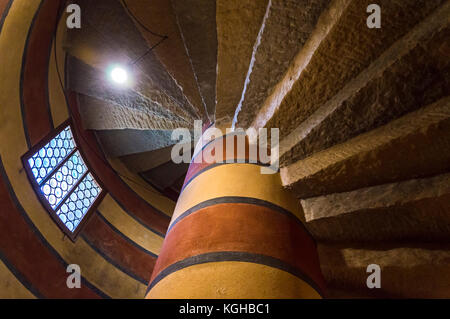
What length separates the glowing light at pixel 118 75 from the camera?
427 cm

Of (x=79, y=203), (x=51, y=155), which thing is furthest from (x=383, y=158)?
(x=79, y=203)

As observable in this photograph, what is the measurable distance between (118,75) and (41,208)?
2218 mm

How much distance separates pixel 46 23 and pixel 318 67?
3614mm

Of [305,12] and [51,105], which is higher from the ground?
→ [51,105]

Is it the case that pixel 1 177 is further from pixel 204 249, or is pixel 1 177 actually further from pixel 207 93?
pixel 204 249

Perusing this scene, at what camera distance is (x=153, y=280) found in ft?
5.26

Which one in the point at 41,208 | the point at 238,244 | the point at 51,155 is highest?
the point at 51,155

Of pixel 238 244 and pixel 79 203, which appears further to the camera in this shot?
pixel 79 203

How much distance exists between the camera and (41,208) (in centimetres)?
430

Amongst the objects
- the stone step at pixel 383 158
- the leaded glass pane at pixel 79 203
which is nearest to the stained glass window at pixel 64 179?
the leaded glass pane at pixel 79 203

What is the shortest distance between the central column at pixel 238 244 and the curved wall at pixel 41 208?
2603 mm

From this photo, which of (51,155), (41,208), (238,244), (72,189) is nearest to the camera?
(238,244)

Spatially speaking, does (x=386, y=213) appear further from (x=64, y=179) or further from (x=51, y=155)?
(x=64, y=179)
